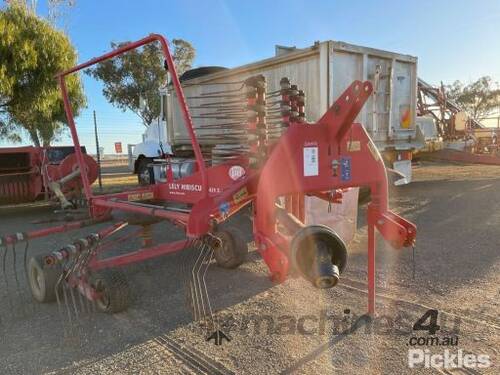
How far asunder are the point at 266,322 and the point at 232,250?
1.42 meters

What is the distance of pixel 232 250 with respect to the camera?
462 cm

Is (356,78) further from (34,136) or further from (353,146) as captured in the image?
(34,136)

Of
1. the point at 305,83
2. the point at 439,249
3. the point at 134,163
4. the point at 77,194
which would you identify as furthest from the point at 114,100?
the point at 439,249

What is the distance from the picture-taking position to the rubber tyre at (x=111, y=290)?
134 inches

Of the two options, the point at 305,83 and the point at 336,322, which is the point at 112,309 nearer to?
the point at 336,322

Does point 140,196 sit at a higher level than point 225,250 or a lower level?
higher

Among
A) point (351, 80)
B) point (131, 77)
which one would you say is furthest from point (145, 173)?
point (131, 77)

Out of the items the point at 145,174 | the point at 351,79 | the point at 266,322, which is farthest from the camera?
the point at 145,174

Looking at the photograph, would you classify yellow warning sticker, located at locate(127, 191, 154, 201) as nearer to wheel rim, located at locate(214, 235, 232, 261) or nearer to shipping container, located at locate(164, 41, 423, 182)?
wheel rim, located at locate(214, 235, 232, 261)

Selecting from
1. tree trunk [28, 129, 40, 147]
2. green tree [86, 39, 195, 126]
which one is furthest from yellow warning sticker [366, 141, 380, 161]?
green tree [86, 39, 195, 126]

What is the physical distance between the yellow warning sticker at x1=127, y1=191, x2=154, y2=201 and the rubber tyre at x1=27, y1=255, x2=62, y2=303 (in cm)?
94

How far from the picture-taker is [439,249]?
5.13 metres

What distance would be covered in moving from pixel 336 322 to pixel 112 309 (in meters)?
1.78

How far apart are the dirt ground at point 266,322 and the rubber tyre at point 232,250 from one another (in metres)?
0.12
